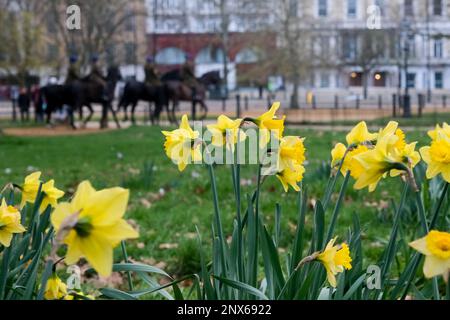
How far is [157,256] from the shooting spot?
336 cm

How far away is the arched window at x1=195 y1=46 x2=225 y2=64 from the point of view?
3297 centimetres

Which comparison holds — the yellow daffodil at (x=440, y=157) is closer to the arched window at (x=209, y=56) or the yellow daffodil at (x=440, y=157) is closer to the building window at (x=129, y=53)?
the building window at (x=129, y=53)

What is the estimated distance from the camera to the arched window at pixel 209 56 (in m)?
33.0

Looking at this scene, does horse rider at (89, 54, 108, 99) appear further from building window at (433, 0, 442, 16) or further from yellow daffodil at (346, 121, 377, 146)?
building window at (433, 0, 442, 16)

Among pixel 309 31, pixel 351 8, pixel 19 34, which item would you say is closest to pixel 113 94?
pixel 19 34

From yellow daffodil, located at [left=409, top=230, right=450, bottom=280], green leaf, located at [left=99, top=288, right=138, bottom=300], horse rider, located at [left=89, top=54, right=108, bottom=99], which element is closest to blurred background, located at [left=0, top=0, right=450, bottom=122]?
horse rider, located at [left=89, top=54, right=108, bottom=99]

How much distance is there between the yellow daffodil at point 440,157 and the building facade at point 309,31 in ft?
76.1

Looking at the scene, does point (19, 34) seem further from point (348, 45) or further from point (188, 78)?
point (348, 45)

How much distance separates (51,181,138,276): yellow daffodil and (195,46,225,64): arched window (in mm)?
31181

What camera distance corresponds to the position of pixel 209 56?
114 feet

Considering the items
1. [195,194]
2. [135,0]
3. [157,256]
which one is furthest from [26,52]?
[157,256]

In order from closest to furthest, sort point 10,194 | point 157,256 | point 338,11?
point 10,194 < point 157,256 < point 338,11

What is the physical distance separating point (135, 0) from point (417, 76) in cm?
2160
